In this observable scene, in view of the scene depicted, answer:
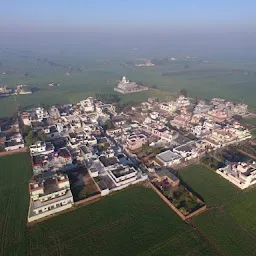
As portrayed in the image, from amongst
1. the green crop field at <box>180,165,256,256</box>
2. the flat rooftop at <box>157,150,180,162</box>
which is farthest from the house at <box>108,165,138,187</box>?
the green crop field at <box>180,165,256,256</box>

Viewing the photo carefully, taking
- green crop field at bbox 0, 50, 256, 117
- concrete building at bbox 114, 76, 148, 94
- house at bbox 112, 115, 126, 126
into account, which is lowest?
green crop field at bbox 0, 50, 256, 117

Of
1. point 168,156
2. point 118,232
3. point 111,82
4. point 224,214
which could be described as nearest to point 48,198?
point 118,232

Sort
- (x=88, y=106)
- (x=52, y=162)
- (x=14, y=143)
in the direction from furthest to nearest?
(x=88, y=106)
(x=14, y=143)
(x=52, y=162)

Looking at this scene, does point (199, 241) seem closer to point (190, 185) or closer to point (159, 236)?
point (159, 236)

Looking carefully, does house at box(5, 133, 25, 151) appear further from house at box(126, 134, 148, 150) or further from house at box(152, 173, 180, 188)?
house at box(152, 173, 180, 188)

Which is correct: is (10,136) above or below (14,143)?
below

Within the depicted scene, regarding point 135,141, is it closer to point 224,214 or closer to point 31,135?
point 224,214

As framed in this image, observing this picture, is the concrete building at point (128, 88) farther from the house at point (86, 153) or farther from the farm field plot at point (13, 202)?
the farm field plot at point (13, 202)

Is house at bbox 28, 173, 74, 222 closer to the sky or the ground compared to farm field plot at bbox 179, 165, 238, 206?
closer to the sky

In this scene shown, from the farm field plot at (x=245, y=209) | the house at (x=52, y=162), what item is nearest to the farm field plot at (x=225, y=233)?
the farm field plot at (x=245, y=209)
